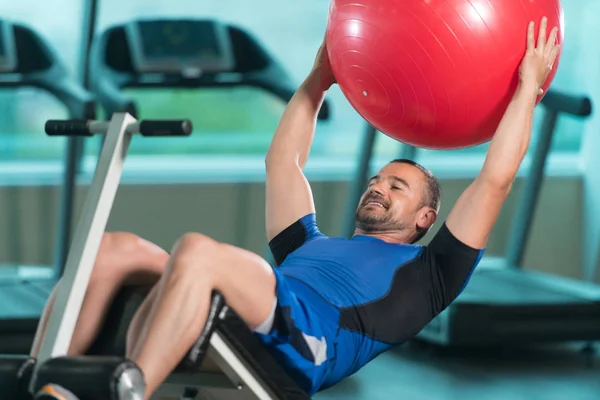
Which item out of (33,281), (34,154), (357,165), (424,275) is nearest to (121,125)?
(424,275)

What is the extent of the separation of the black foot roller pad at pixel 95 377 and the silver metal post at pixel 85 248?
6cm

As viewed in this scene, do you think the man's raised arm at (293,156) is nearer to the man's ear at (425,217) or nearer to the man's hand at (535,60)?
the man's ear at (425,217)

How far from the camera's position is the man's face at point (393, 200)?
2.69m

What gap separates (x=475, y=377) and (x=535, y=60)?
2025 mm

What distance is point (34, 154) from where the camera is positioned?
5.41 meters

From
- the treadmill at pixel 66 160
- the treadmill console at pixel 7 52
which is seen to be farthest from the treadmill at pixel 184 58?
the treadmill console at pixel 7 52

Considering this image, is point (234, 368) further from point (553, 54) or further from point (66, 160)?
point (66, 160)

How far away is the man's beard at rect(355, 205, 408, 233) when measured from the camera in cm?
268

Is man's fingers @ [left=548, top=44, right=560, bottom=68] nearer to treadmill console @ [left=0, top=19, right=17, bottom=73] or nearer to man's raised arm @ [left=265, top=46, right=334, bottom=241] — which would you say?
man's raised arm @ [left=265, top=46, right=334, bottom=241]

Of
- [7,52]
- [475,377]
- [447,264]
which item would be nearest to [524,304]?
[475,377]

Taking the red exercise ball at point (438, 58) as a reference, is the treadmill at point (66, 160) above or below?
below

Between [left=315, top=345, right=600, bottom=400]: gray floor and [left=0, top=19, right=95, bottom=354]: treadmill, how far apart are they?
113 cm

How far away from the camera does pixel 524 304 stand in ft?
14.3

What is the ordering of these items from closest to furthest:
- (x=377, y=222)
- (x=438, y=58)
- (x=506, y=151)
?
(x=438, y=58) → (x=506, y=151) → (x=377, y=222)
